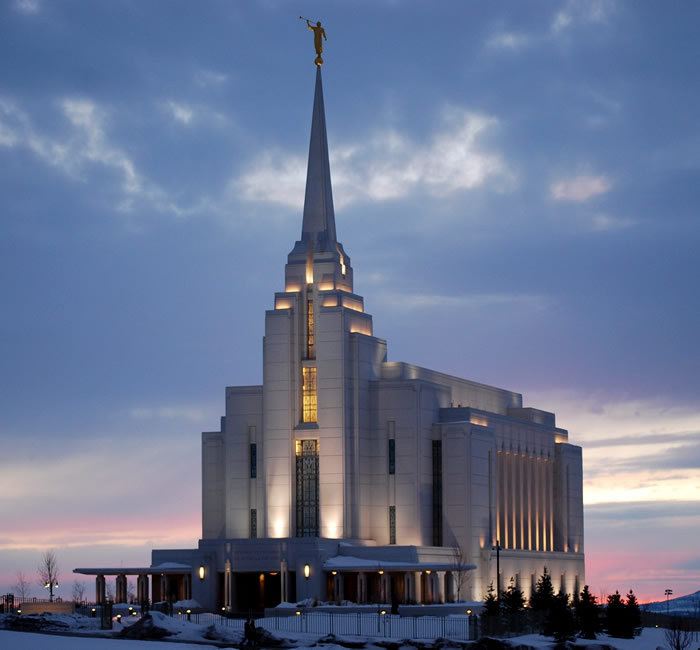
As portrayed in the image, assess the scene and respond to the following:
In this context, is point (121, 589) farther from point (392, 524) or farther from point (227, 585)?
point (392, 524)

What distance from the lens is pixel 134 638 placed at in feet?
212

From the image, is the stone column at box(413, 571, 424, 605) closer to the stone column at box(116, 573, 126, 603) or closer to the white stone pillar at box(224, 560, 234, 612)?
the white stone pillar at box(224, 560, 234, 612)

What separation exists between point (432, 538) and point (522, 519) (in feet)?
43.9

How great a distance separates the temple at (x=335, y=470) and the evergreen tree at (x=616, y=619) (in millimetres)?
18224

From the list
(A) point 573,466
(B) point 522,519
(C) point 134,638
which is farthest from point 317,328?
(C) point 134,638

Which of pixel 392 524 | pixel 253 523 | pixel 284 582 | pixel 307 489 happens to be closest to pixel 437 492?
pixel 392 524

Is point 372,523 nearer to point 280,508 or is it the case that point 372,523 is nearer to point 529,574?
point 280,508

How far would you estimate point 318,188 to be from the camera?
367 ft

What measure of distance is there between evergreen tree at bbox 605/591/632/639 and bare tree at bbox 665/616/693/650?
230 centimetres

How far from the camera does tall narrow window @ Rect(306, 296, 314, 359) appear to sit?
10544 centimetres

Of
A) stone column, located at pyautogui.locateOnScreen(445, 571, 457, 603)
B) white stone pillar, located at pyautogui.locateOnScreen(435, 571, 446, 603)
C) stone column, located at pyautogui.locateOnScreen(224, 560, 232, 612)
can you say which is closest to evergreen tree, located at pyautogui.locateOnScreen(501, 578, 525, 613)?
white stone pillar, located at pyautogui.locateOnScreen(435, 571, 446, 603)

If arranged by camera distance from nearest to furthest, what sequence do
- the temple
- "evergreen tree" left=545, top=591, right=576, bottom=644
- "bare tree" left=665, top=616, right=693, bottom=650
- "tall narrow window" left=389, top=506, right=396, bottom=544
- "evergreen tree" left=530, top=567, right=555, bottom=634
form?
"bare tree" left=665, top=616, right=693, bottom=650, "evergreen tree" left=545, top=591, right=576, bottom=644, "evergreen tree" left=530, top=567, right=555, bottom=634, the temple, "tall narrow window" left=389, top=506, right=396, bottom=544

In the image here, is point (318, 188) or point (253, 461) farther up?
point (318, 188)

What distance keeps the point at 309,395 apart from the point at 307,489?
6718mm
